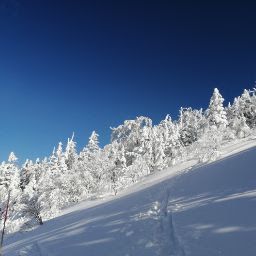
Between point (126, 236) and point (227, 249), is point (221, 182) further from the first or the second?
point (227, 249)

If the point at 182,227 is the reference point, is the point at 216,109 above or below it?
above

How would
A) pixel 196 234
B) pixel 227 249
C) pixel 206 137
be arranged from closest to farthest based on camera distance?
1. pixel 227 249
2. pixel 196 234
3. pixel 206 137

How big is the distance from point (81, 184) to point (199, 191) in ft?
139

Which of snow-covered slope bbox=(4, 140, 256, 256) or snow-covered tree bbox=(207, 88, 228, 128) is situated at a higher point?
snow-covered tree bbox=(207, 88, 228, 128)

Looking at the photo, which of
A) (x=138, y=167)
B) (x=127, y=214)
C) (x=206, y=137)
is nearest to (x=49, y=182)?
(x=138, y=167)

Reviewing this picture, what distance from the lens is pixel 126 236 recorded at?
1529 centimetres

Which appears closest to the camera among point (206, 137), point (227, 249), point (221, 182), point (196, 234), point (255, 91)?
point (227, 249)

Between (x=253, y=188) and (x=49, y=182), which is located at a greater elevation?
(x=49, y=182)

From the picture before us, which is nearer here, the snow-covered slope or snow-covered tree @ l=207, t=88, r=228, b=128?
the snow-covered slope

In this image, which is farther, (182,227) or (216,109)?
(216,109)

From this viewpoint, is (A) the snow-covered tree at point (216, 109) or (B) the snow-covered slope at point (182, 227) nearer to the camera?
(B) the snow-covered slope at point (182, 227)

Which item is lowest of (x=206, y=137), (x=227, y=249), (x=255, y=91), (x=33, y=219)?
(x=227, y=249)

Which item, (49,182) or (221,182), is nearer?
(221,182)

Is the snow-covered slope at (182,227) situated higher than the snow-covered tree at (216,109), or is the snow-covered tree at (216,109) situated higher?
the snow-covered tree at (216,109)
